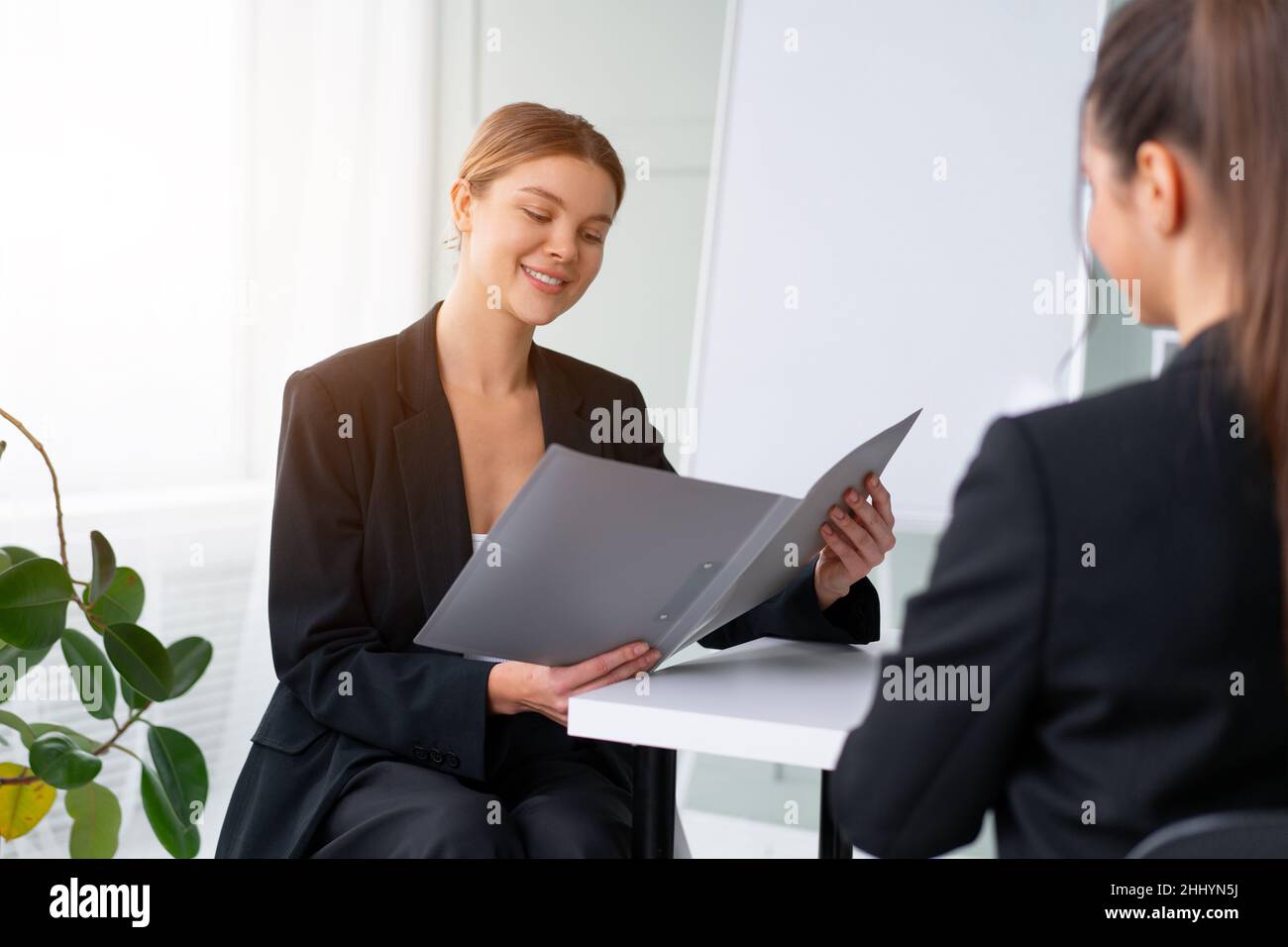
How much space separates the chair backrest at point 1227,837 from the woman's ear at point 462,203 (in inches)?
52.2

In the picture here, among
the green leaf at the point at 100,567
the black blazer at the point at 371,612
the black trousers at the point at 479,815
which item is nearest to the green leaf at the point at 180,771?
the green leaf at the point at 100,567

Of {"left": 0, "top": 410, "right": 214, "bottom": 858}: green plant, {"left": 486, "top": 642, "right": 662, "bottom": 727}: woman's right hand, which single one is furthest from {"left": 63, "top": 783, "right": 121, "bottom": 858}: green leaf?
{"left": 486, "top": 642, "right": 662, "bottom": 727}: woman's right hand

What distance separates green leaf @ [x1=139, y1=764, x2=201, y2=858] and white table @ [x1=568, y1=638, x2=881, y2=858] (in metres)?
0.89

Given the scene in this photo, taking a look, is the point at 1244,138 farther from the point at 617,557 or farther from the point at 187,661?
the point at 187,661

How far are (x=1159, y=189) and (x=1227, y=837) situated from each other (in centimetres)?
41

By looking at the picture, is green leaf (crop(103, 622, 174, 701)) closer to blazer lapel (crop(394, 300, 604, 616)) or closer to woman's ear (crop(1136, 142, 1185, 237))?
blazer lapel (crop(394, 300, 604, 616))

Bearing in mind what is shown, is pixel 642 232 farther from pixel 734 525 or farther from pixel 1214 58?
pixel 1214 58

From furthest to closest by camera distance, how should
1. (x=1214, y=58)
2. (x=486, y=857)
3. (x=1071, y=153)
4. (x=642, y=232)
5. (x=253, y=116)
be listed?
(x=642, y=232)
(x=253, y=116)
(x=1071, y=153)
(x=486, y=857)
(x=1214, y=58)

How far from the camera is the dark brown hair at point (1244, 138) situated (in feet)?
2.50

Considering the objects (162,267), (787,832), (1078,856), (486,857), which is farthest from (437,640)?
(787,832)

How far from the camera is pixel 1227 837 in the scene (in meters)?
0.70

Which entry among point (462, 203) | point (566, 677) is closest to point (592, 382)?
point (462, 203)

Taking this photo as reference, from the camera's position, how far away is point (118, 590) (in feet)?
6.20

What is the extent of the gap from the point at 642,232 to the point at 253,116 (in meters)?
1.05
